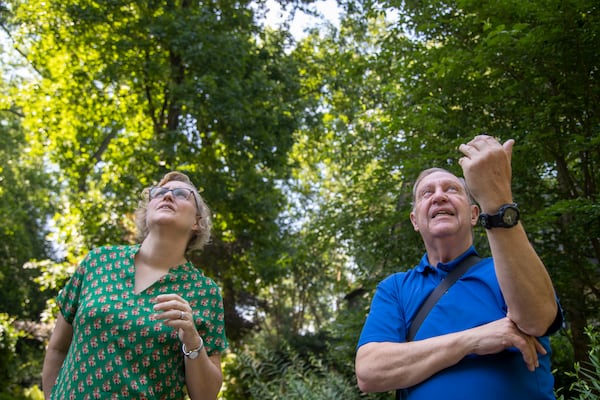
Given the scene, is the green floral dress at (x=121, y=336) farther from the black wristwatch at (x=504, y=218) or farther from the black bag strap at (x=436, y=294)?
the black wristwatch at (x=504, y=218)

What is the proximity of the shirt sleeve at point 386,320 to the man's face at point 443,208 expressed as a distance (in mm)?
263

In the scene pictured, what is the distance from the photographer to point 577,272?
4.87 metres

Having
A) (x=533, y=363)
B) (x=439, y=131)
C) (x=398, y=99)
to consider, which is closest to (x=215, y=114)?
(x=398, y=99)

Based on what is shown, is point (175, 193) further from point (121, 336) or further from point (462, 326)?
point (462, 326)

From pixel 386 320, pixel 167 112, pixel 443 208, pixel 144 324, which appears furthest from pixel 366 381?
pixel 167 112

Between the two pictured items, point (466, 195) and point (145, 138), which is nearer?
point (466, 195)

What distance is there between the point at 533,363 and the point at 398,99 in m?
4.87

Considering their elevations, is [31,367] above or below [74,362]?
above

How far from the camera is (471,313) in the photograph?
1.70m

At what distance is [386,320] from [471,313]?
291 millimetres

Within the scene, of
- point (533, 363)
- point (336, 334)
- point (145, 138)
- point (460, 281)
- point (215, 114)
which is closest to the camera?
point (533, 363)

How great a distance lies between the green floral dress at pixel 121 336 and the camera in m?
2.07

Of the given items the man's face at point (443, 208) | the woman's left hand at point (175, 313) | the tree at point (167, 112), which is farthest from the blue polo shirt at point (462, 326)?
the tree at point (167, 112)

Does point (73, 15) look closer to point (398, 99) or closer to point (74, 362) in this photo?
point (398, 99)
